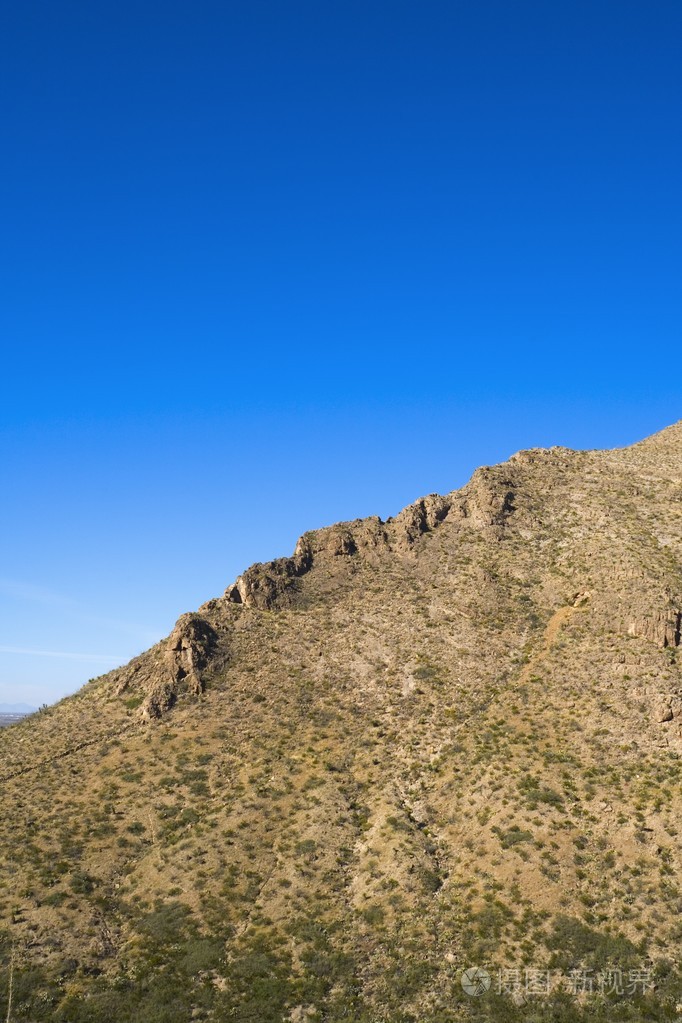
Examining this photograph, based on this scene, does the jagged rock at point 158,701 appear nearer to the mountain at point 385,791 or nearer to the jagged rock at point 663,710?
the mountain at point 385,791

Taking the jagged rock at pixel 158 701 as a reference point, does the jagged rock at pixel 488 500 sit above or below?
above

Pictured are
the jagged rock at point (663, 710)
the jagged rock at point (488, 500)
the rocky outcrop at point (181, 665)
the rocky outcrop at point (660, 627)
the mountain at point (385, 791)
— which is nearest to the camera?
the mountain at point (385, 791)

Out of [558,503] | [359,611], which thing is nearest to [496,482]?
[558,503]

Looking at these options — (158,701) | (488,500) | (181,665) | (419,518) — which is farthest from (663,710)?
(158,701)

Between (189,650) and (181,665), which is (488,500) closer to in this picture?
(189,650)

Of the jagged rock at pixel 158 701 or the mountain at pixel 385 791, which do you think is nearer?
the mountain at pixel 385 791

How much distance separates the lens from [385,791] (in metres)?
56.2

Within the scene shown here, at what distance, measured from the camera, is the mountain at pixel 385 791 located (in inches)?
1639

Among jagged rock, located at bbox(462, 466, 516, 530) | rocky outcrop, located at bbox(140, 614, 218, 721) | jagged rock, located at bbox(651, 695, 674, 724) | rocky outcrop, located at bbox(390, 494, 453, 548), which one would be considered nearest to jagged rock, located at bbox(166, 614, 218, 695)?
rocky outcrop, located at bbox(140, 614, 218, 721)

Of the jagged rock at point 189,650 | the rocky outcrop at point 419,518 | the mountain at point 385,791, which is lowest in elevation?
the mountain at point 385,791

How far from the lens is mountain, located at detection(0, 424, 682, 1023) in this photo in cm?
4162

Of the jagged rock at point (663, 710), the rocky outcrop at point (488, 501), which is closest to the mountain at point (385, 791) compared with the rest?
the jagged rock at point (663, 710)

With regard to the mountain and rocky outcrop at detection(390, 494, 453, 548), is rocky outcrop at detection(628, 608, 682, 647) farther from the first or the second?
rocky outcrop at detection(390, 494, 453, 548)

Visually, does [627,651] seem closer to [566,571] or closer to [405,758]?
[566,571]
